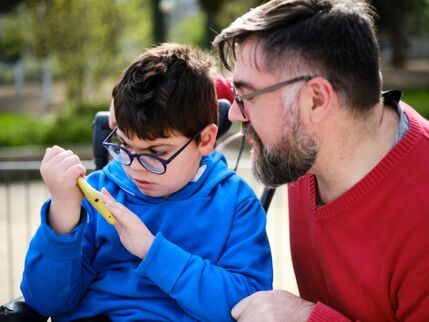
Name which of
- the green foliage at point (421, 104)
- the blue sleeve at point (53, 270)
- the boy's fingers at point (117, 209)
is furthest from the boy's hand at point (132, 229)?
the green foliage at point (421, 104)

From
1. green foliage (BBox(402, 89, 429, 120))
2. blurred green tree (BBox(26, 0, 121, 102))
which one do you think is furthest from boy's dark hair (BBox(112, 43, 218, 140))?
green foliage (BBox(402, 89, 429, 120))

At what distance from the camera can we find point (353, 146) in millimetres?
2047

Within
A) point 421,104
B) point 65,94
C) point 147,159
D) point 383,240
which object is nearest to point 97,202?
point 147,159

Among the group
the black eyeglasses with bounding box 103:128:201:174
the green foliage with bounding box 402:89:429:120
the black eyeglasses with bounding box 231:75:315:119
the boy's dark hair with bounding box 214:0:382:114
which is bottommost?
the green foliage with bounding box 402:89:429:120

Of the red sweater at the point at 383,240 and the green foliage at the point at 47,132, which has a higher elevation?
the red sweater at the point at 383,240

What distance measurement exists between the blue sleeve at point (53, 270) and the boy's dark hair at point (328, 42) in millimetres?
702

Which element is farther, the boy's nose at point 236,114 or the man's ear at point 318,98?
the boy's nose at point 236,114

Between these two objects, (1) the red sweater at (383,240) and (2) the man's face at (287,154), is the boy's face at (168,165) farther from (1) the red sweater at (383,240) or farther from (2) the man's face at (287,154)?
(1) the red sweater at (383,240)

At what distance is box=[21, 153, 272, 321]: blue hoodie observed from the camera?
2.02 meters

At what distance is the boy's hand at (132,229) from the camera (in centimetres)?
202

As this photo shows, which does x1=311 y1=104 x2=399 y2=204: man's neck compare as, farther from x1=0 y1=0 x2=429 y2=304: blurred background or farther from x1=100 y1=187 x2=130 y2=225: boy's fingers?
x1=0 y1=0 x2=429 y2=304: blurred background

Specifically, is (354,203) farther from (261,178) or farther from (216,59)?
(216,59)

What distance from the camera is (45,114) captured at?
18.0 m

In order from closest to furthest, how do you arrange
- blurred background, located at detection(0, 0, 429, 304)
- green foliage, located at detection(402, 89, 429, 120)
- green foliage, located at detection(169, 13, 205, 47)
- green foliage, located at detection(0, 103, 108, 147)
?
1. blurred background, located at detection(0, 0, 429, 304)
2. green foliage, located at detection(0, 103, 108, 147)
3. green foliage, located at detection(402, 89, 429, 120)
4. green foliage, located at detection(169, 13, 205, 47)
